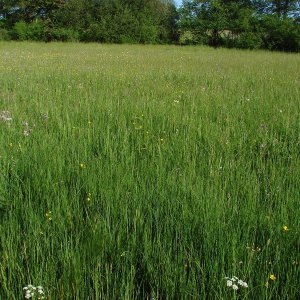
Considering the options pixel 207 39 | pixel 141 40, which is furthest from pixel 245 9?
pixel 141 40

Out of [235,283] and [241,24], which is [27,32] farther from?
[235,283]

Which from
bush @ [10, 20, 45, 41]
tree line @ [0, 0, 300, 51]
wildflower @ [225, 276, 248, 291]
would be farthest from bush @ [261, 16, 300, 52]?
wildflower @ [225, 276, 248, 291]

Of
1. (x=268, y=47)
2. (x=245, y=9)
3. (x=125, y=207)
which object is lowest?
(x=125, y=207)

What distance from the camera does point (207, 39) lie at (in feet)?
99.2

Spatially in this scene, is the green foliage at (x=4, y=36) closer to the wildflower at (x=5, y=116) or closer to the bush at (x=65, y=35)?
the bush at (x=65, y=35)

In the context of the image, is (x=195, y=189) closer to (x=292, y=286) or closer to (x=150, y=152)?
(x=292, y=286)

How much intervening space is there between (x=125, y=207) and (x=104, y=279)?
1.57ft

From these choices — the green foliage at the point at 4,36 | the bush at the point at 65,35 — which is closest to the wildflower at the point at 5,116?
the bush at the point at 65,35

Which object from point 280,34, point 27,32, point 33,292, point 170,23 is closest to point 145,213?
point 33,292

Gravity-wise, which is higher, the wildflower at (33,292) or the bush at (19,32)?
the bush at (19,32)

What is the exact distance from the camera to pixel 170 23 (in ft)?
105

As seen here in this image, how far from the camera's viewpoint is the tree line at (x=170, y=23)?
27109 millimetres

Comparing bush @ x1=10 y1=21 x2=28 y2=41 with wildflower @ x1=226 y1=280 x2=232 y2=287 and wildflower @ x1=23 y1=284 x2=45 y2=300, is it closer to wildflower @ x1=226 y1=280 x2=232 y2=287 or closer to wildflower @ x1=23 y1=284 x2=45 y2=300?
wildflower @ x1=23 y1=284 x2=45 y2=300

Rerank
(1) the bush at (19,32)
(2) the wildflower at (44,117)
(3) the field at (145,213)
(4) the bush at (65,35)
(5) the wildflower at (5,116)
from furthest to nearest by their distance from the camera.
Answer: (1) the bush at (19,32) < (4) the bush at (65,35) < (2) the wildflower at (44,117) < (5) the wildflower at (5,116) < (3) the field at (145,213)
